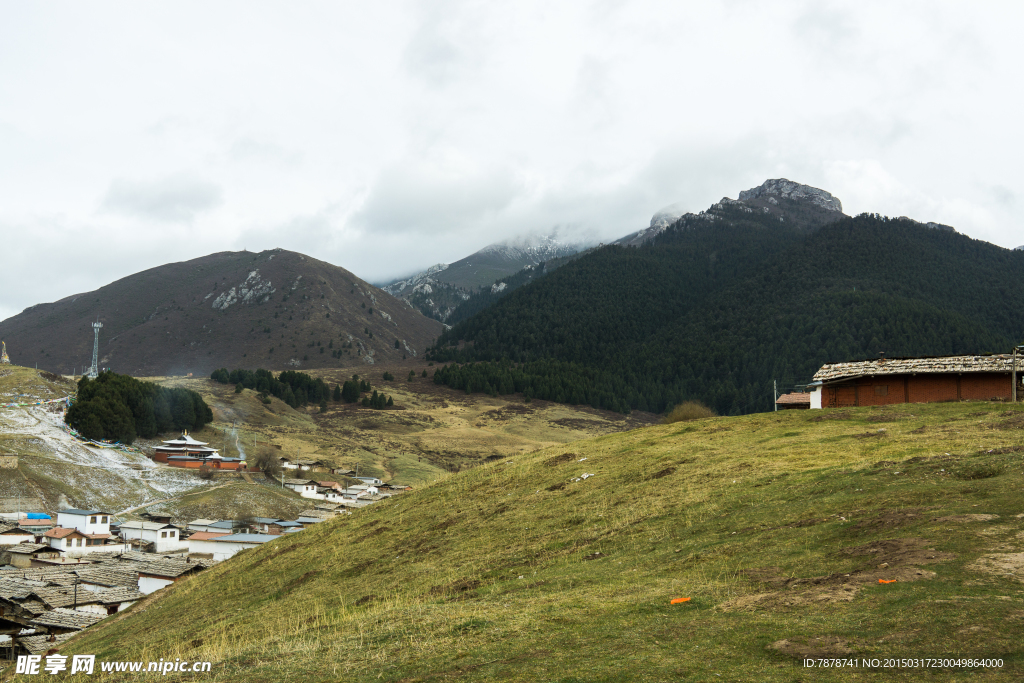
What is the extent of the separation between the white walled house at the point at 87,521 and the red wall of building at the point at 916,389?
70963 mm

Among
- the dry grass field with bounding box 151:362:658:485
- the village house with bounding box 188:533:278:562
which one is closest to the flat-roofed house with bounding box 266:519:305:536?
the village house with bounding box 188:533:278:562

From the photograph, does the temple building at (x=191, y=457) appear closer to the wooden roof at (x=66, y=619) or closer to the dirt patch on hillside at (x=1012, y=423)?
the wooden roof at (x=66, y=619)

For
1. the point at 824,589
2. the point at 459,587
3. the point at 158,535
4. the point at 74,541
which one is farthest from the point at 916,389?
the point at 74,541

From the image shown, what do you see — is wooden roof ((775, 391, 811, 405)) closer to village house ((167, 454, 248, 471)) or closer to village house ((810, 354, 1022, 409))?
village house ((810, 354, 1022, 409))

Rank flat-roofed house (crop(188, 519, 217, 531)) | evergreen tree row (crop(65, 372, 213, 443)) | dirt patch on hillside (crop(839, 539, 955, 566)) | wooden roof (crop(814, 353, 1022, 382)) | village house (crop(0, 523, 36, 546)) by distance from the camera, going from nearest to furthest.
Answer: dirt patch on hillside (crop(839, 539, 955, 566)) → wooden roof (crop(814, 353, 1022, 382)) → village house (crop(0, 523, 36, 546)) → flat-roofed house (crop(188, 519, 217, 531)) → evergreen tree row (crop(65, 372, 213, 443))

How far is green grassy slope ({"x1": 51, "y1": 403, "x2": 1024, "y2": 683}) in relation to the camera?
12.1 metres

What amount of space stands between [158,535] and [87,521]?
7.64 metres

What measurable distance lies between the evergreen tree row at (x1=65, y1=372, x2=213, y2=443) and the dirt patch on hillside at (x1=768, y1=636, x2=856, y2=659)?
125 m

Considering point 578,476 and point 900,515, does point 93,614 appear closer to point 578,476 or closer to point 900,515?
point 578,476

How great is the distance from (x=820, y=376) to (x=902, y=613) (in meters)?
41.0

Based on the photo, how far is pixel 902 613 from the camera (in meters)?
12.4

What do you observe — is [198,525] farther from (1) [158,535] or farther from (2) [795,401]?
(2) [795,401]

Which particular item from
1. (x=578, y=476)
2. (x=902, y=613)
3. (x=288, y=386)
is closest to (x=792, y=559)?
(x=902, y=613)

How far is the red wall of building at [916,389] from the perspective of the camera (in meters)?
43.9
